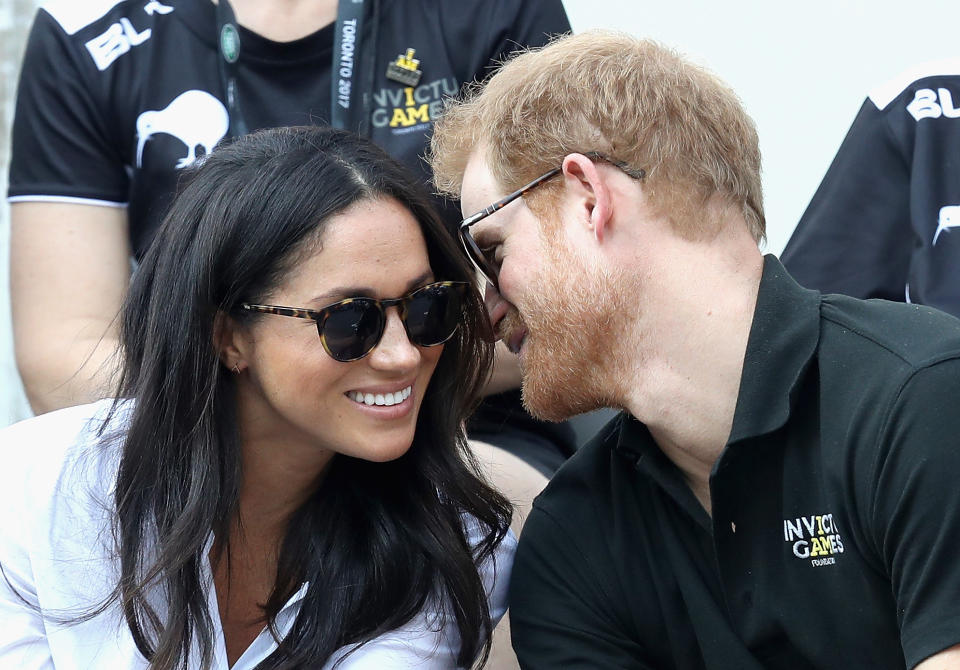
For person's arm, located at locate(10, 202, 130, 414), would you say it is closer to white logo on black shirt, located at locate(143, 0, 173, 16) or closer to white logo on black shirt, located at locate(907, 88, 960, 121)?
white logo on black shirt, located at locate(143, 0, 173, 16)

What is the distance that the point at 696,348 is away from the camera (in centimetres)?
191

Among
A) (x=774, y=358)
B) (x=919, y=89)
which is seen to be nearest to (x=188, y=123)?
(x=774, y=358)

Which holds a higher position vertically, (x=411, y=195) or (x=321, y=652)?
(x=411, y=195)

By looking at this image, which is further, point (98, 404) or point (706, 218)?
point (98, 404)

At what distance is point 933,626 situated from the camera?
62.8 inches

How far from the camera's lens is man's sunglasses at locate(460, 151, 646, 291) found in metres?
2.00

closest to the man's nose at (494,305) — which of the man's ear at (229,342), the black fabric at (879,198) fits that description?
the man's ear at (229,342)

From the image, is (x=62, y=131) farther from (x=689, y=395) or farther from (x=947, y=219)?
(x=947, y=219)

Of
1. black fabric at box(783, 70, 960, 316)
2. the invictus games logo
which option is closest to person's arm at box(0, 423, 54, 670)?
the invictus games logo

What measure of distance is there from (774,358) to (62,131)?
160 cm

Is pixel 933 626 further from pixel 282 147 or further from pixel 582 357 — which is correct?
pixel 282 147

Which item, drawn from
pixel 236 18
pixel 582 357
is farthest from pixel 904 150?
pixel 236 18

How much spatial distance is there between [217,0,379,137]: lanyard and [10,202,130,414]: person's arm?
0.35 meters

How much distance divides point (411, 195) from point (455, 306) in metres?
0.20
